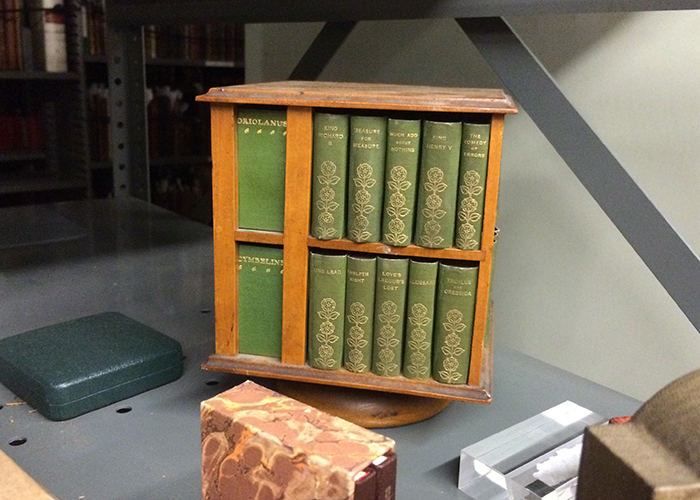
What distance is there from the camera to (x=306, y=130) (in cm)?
68

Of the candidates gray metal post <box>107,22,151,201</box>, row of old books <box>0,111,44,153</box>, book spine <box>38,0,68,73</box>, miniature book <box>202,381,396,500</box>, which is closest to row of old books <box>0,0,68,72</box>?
book spine <box>38,0,68,73</box>

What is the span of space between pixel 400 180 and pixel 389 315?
0.50 feet

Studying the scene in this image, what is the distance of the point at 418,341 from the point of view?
0.72m

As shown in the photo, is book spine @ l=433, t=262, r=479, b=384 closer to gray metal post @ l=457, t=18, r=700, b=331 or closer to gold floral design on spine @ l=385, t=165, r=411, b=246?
gold floral design on spine @ l=385, t=165, r=411, b=246

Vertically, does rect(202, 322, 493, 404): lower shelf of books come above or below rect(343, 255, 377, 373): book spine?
below

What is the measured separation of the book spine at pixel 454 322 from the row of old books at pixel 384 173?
35mm

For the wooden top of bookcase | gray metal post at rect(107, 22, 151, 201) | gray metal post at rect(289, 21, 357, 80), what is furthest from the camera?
gray metal post at rect(107, 22, 151, 201)

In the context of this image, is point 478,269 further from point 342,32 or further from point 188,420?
point 342,32

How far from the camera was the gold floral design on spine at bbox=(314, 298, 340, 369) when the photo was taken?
0.73 metres

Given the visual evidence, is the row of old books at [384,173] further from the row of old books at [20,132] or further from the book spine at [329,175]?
the row of old books at [20,132]

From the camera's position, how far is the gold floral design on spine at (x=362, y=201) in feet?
2.24

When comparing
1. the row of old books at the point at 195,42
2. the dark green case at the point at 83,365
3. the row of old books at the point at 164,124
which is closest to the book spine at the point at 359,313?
the dark green case at the point at 83,365

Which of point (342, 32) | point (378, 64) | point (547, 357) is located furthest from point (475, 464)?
point (378, 64)

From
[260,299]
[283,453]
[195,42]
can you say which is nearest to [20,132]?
[195,42]
